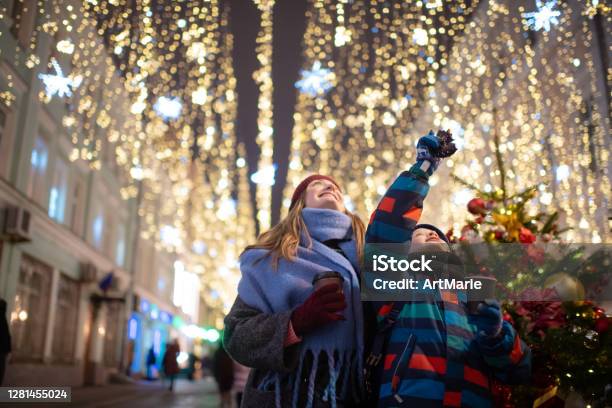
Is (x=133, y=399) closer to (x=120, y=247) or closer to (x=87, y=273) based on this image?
(x=87, y=273)

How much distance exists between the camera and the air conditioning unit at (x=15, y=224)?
464 inches

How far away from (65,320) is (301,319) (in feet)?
56.1

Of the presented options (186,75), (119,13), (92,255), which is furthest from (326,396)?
(92,255)

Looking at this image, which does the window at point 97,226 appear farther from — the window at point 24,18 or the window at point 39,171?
the window at point 24,18

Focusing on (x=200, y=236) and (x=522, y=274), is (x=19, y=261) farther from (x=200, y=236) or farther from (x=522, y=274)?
(x=200, y=236)

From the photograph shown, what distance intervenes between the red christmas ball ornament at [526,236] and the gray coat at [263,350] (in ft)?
9.49

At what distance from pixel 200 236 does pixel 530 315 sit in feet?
111

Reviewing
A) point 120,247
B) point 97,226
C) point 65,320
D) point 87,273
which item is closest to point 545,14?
point 65,320

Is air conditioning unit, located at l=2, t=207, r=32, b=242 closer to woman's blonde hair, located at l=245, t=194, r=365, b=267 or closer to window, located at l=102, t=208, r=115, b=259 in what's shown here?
window, located at l=102, t=208, r=115, b=259

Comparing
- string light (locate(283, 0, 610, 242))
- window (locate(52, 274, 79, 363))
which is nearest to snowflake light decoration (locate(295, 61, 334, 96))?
string light (locate(283, 0, 610, 242))

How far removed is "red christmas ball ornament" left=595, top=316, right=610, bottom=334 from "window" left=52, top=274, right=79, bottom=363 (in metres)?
15.2

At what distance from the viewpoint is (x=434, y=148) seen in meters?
2.60

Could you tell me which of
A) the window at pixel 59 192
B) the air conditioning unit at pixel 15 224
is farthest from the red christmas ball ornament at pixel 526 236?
the window at pixel 59 192

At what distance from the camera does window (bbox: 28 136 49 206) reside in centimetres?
1391
